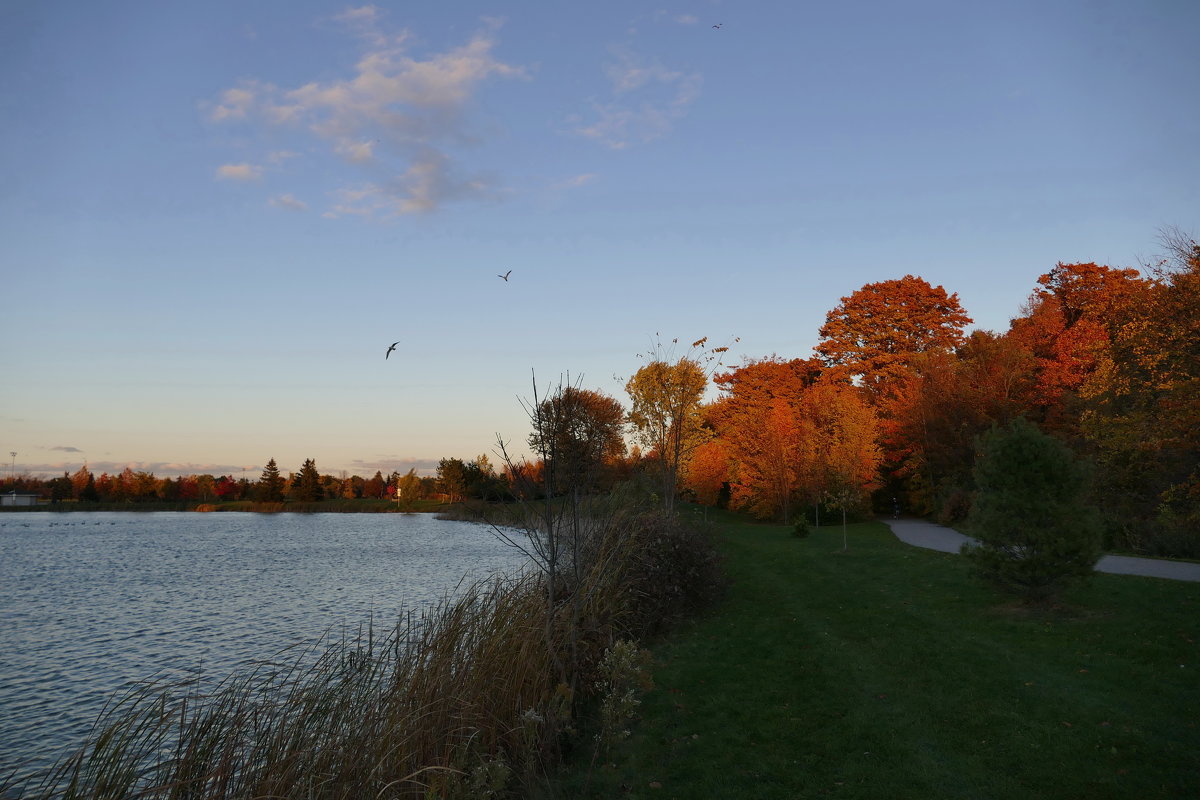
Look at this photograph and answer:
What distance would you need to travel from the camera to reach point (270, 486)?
101500 millimetres

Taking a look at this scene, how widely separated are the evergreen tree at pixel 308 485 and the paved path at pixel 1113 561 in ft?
293

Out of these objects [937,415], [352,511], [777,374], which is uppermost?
[777,374]

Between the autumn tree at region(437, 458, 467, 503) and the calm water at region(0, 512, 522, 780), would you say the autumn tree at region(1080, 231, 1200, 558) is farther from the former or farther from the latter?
the autumn tree at region(437, 458, 467, 503)

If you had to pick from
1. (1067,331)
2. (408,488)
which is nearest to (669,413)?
(1067,331)

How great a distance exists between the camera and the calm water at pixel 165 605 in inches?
472

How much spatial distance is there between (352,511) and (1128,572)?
92816 mm

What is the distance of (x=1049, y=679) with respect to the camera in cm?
909

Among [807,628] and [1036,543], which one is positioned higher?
[1036,543]

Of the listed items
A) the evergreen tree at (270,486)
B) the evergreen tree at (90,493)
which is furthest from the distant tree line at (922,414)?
the evergreen tree at (90,493)

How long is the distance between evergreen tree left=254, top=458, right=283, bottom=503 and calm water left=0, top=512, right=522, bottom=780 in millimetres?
59849

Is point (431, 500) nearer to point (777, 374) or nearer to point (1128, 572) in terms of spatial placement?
point (777, 374)

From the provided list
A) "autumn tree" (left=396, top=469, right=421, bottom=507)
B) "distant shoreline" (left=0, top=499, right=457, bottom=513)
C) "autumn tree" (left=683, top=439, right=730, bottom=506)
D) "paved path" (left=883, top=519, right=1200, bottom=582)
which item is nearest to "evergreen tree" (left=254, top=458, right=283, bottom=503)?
"distant shoreline" (left=0, top=499, right=457, bottom=513)

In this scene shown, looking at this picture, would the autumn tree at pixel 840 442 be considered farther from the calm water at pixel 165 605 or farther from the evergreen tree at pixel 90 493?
the evergreen tree at pixel 90 493

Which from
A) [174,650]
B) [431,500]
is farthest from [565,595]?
[431,500]
